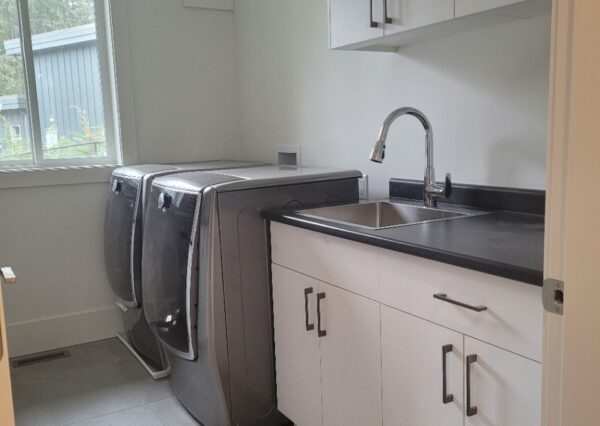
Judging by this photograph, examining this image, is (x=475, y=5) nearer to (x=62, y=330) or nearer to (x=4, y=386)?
(x=4, y=386)

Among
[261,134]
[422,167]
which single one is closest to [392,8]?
[422,167]

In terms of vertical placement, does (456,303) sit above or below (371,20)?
below

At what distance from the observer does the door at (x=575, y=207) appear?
70cm

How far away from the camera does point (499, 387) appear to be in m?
1.22

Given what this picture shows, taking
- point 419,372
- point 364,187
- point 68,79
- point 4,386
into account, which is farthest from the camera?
point 68,79

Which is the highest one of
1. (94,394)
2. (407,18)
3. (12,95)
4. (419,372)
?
(407,18)

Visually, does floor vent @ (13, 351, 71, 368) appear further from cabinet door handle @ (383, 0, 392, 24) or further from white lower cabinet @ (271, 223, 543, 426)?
cabinet door handle @ (383, 0, 392, 24)

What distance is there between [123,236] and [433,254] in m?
1.80

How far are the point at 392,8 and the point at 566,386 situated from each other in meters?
1.33

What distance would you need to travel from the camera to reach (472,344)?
1.28 m

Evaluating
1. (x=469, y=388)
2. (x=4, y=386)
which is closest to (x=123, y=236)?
(x=4, y=386)

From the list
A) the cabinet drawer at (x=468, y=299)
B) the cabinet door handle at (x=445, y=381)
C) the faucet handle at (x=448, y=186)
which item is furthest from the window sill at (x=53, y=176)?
the cabinet door handle at (x=445, y=381)

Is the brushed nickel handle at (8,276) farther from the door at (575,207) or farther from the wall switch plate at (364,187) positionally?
the wall switch plate at (364,187)

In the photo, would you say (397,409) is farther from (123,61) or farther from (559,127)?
(123,61)
